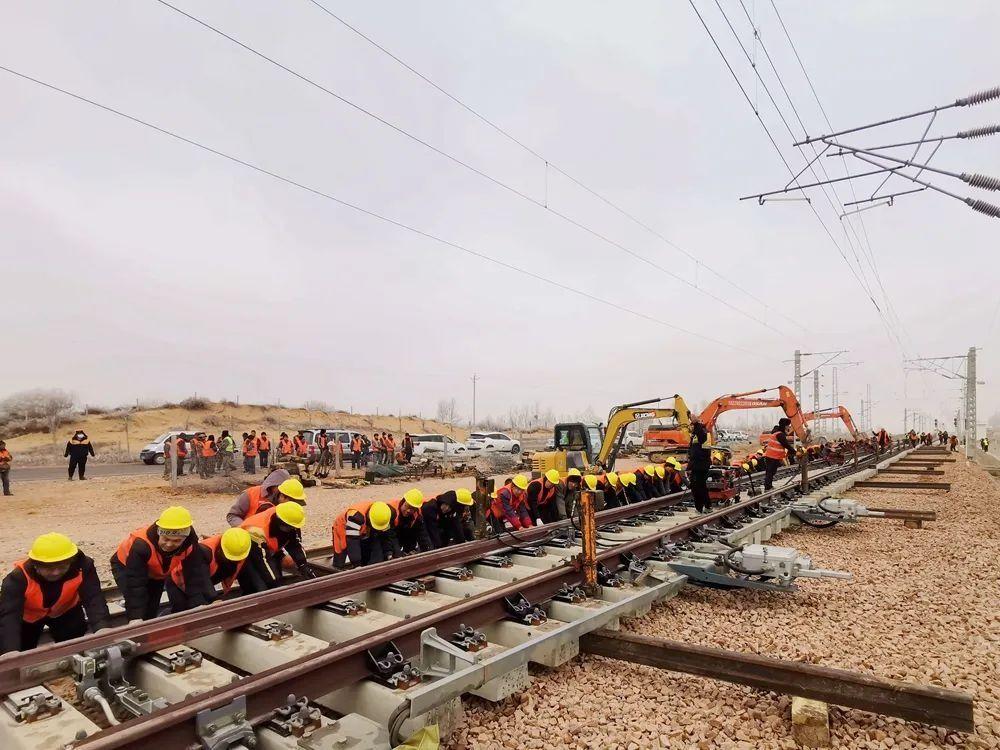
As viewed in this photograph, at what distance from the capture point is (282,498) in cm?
639

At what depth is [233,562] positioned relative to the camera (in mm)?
5180

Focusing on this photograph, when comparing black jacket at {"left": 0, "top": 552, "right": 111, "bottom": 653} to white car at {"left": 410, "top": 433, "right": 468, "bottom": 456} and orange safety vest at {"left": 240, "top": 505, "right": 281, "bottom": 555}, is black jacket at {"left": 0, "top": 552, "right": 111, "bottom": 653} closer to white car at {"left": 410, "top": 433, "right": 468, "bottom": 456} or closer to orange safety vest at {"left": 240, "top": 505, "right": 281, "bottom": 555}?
orange safety vest at {"left": 240, "top": 505, "right": 281, "bottom": 555}

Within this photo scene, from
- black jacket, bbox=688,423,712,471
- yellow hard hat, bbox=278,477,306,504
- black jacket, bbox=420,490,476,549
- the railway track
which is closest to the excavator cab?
black jacket, bbox=688,423,712,471

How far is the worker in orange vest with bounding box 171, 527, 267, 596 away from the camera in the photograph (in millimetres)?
5121

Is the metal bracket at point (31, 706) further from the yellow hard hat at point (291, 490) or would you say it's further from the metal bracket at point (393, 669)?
the yellow hard hat at point (291, 490)

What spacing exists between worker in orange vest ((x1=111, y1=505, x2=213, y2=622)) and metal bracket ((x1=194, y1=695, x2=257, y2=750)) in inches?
83.8

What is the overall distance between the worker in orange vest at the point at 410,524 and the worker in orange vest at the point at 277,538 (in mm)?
1263

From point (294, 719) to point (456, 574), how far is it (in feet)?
9.29

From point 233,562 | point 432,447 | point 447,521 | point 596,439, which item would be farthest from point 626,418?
point 432,447

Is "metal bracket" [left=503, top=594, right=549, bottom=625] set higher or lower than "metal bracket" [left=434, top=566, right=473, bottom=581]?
higher

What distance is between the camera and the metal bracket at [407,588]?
509 centimetres

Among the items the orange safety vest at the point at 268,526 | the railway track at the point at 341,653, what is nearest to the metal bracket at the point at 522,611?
the railway track at the point at 341,653

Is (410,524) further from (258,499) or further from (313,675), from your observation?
(313,675)

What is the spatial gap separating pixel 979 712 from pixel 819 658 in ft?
2.97
